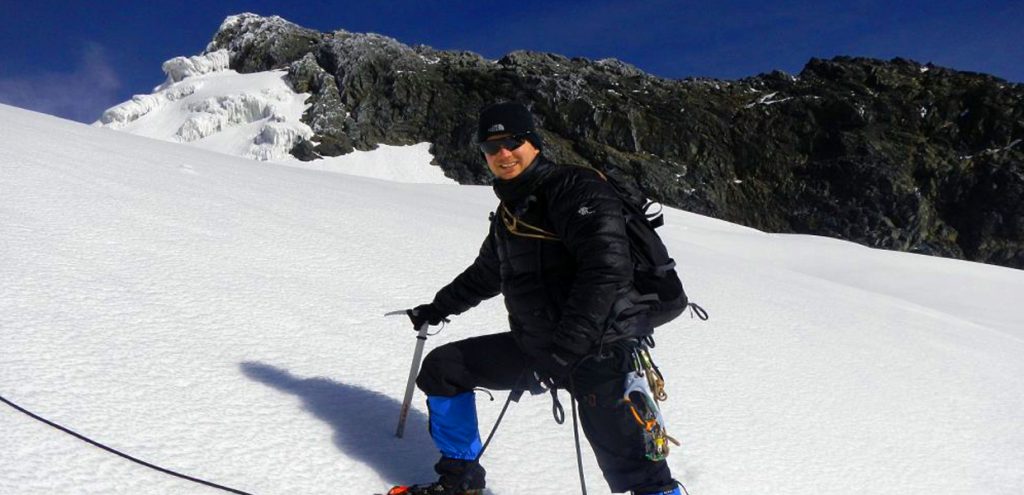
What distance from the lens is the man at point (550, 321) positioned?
91.7 inches

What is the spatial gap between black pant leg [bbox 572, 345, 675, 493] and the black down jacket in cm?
10

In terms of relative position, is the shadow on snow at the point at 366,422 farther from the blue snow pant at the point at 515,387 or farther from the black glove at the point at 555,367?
the black glove at the point at 555,367

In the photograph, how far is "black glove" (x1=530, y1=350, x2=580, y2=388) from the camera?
93.4 inches

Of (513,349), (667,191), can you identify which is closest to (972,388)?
(513,349)

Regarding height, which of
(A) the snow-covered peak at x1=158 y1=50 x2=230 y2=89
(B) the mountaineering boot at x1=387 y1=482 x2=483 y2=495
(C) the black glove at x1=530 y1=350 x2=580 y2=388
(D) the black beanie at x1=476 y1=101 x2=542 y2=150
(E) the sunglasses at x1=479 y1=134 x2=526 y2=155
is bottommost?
(B) the mountaineering boot at x1=387 y1=482 x2=483 y2=495

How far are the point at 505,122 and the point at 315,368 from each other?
190cm

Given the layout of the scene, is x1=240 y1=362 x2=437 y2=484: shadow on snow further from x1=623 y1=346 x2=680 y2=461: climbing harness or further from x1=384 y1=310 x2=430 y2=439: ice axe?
x1=623 y1=346 x2=680 y2=461: climbing harness

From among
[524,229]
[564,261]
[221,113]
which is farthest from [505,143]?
[221,113]

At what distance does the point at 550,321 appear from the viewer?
2.50 meters

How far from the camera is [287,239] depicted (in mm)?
6195

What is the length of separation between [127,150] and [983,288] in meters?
17.7

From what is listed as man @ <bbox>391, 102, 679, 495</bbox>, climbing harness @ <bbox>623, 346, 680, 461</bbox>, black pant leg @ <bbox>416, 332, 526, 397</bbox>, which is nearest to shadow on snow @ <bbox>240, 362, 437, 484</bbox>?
man @ <bbox>391, 102, 679, 495</bbox>

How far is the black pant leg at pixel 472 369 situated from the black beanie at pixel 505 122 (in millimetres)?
890

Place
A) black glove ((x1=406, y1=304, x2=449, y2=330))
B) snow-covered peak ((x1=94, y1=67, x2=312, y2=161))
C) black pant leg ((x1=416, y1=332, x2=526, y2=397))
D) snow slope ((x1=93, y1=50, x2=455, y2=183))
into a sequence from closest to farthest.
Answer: black pant leg ((x1=416, y1=332, x2=526, y2=397)), black glove ((x1=406, y1=304, x2=449, y2=330)), snow slope ((x1=93, y1=50, x2=455, y2=183)), snow-covered peak ((x1=94, y1=67, x2=312, y2=161))
